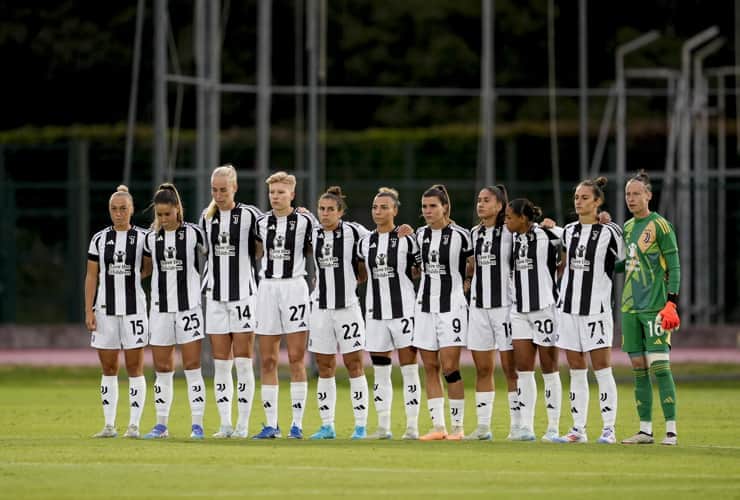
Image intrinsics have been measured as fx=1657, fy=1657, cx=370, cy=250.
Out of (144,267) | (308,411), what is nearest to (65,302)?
(308,411)

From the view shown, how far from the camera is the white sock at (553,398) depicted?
13.7 meters

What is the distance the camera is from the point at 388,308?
14.1m

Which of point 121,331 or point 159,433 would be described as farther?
point 121,331

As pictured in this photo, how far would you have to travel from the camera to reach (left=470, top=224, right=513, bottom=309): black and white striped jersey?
1392 cm

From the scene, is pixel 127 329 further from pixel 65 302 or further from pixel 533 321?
pixel 65 302

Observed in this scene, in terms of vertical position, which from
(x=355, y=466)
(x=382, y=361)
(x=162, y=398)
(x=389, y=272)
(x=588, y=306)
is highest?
(x=389, y=272)

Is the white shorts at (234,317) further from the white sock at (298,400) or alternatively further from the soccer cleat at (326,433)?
the soccer cleat at (326,433)

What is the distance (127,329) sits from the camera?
14133 mm

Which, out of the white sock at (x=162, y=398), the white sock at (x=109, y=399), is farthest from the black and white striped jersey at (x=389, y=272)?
the white sock at (x=109, y=399)

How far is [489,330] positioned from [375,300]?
3.30 ft

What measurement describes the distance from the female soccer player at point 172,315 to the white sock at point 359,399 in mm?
1293

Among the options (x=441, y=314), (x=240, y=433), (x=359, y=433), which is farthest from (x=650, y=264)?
(x=240, y=433)

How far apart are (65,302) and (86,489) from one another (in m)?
21.0

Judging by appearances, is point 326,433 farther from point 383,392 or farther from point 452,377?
point 452,377
